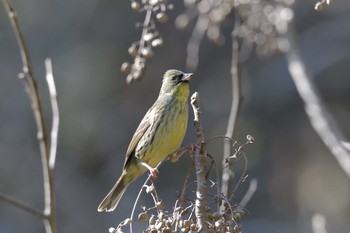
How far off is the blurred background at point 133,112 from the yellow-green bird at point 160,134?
4144 millimetres

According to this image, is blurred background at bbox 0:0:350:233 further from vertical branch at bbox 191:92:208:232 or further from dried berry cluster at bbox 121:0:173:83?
vertical branch at bbox 191:92:208:232

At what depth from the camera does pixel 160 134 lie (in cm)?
535

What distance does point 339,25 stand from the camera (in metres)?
9.88

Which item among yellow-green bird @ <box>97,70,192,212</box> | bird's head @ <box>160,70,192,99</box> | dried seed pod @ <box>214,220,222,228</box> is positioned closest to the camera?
dried seed pod @ <box>214,220,222,228</box>

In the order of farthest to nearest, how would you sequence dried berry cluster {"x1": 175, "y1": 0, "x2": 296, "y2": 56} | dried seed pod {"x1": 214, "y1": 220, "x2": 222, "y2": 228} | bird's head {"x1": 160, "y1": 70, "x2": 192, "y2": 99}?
bird's head {"x1": 160, "y1": 70, "x2": 192, "y2": 99}, dried berry cluster {"x1": 175, "y1": 0, "x2": 296, "y2": 56}, dried seed pod {"x1": 214, "y1": 220, "x2": 222, "y2": 228}

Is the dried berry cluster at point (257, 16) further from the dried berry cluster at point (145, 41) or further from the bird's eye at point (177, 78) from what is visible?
the bird's eye at point (177, 78)

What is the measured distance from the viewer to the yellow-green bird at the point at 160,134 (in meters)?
5.28

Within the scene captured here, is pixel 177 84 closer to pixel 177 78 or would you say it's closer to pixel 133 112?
pixel 177 78

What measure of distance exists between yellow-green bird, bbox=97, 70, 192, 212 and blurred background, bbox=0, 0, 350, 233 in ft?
13.6

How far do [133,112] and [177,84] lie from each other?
519cm

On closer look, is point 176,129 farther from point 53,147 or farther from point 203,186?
point 53,147

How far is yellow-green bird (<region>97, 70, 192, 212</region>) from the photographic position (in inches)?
208

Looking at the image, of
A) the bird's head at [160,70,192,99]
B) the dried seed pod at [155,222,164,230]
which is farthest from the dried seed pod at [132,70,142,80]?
the bird's head at [160,70,192,99]

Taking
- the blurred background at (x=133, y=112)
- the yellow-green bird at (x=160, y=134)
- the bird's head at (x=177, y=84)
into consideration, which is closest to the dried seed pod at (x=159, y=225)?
the yellow-green bird at (x=160, y=134)
